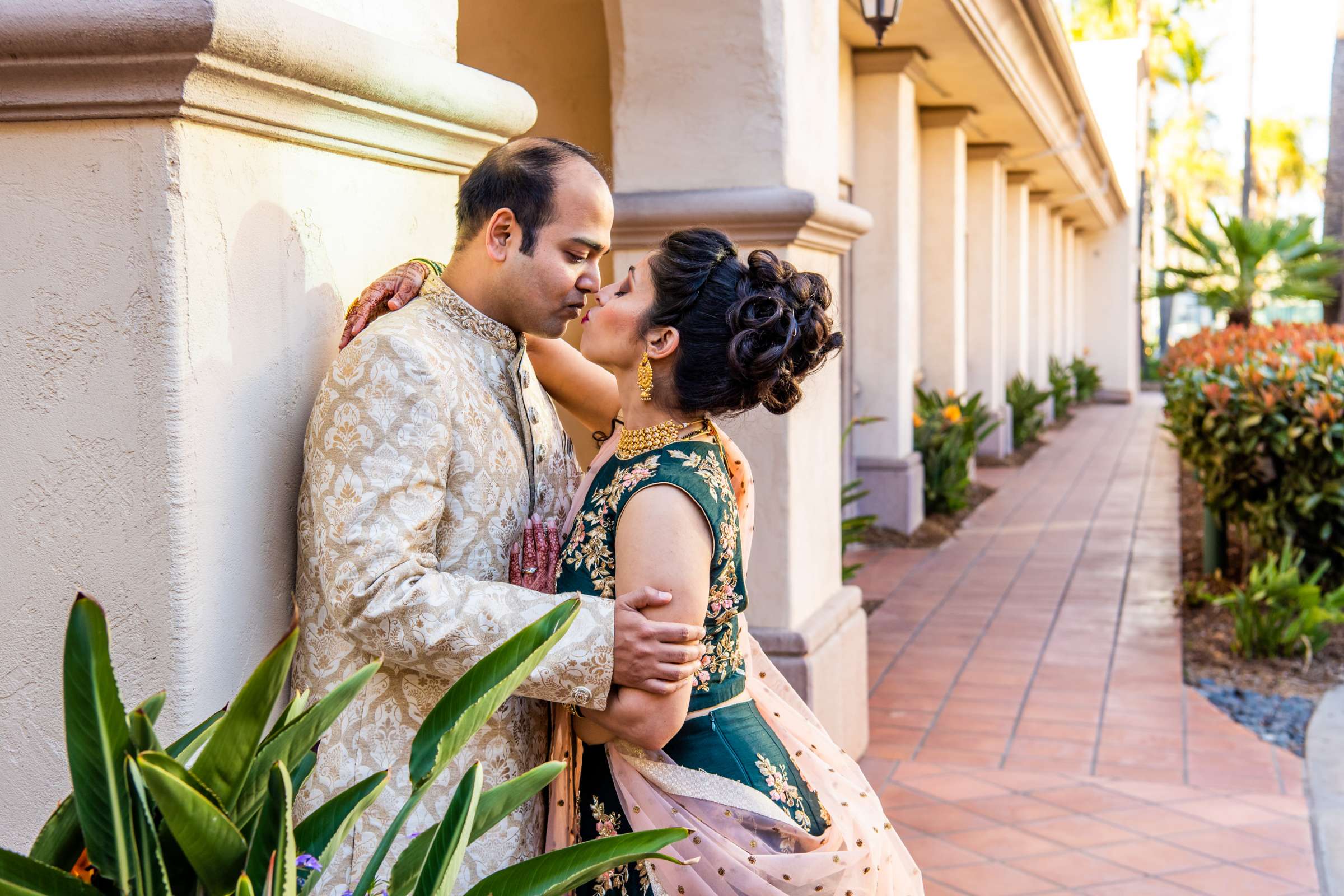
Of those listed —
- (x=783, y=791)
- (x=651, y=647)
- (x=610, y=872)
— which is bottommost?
(x=610, y=872)

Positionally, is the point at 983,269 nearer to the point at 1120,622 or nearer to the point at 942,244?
the point at 942,244

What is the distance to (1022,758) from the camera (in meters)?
4.77

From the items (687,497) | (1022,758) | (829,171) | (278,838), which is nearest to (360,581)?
(687,497)

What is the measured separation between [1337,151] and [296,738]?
11.4 m

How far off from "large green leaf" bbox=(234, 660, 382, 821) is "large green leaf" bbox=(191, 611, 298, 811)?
40 millimetres

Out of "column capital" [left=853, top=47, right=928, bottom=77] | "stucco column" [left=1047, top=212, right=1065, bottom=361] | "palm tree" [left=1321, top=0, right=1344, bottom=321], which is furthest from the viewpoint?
"stucco column" [left=1047, top=212, right=1065, bottom=361]

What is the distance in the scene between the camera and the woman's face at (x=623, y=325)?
2.04 m

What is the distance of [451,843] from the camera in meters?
1.20

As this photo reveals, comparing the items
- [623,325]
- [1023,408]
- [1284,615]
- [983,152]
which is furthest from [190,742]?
[1023,408]

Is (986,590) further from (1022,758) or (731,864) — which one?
(731,864)

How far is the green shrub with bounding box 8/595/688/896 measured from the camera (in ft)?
3.67

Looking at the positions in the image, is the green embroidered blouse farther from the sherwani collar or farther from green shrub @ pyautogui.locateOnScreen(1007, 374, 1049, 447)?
green shrub @ pyautogui.locateOnScreen(1007, 374, 1049, 447)

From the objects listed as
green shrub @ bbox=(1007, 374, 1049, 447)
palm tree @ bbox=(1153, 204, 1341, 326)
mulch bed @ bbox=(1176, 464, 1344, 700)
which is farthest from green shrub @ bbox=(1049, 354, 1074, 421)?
mulch bed @ bbox=(1176, 464, 1344, 700)

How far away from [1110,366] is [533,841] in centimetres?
2482
